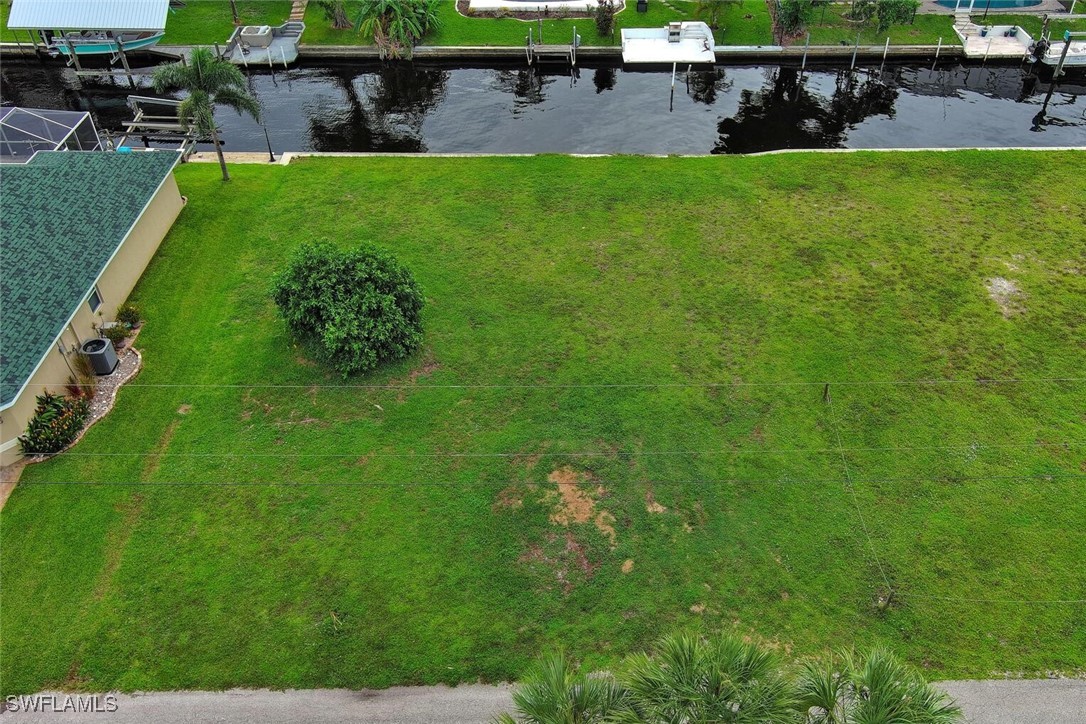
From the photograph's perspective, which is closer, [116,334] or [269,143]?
[116,334]

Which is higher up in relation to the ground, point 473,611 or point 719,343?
point 719,343

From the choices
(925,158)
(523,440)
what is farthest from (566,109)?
(523,440)

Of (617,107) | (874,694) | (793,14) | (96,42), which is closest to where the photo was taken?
(874,694)

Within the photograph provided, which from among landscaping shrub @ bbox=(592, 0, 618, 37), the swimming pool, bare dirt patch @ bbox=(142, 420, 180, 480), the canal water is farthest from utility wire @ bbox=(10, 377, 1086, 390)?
the swimming pool

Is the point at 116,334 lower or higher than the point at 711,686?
lower

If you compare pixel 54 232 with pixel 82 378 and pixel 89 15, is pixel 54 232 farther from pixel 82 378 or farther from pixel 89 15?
pixel 89 15

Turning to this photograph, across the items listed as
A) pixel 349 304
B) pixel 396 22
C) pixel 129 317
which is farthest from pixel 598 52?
pixel 129 317

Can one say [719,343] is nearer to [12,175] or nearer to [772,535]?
[772,535]
